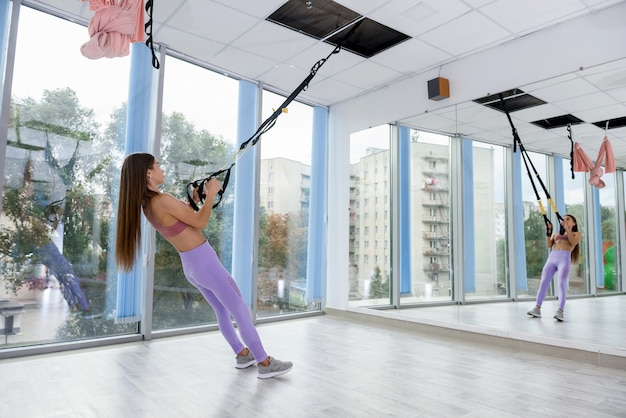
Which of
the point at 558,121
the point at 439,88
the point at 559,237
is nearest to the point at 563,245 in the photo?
the point at 559,237

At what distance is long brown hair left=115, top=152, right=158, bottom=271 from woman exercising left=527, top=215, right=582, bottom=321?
11.6 ft

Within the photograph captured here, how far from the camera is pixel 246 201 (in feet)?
16.9

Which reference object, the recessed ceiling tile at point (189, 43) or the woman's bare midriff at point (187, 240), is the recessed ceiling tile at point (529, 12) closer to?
the recessed ceiling tile at point (189, 43)

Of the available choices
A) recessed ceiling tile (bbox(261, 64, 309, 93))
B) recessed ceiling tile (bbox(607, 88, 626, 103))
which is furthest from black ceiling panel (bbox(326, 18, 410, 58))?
recessed ceiling tile (bbox(607, 88, 626, 103))

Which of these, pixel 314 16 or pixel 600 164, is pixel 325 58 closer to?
pixel 314 16

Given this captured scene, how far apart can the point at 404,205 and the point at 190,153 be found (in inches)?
107

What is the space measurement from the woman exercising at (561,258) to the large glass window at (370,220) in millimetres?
1943

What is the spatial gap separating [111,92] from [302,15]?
6.70 feet

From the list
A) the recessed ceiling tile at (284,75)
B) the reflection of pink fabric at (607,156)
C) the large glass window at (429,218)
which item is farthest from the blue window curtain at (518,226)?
the recessed ceiling tile at (284,75)

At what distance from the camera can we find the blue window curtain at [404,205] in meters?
5.35

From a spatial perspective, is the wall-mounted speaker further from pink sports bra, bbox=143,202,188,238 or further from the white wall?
pink sports bra, bbox=143,202,188,238

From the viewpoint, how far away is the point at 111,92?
4188 mm

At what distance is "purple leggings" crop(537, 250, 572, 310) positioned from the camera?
3.81m

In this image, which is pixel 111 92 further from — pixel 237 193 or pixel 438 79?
pixel 438 79
